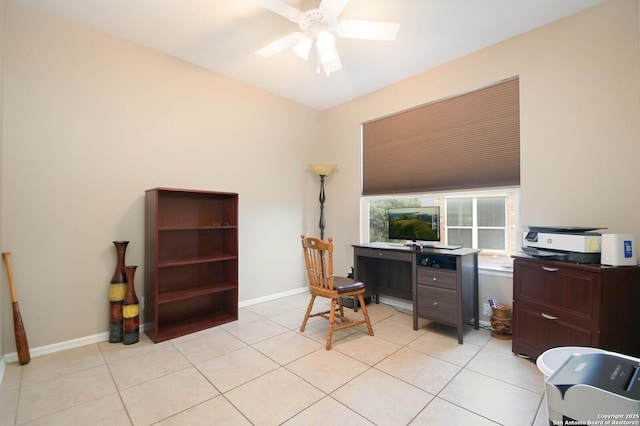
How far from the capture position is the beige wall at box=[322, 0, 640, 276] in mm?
2135

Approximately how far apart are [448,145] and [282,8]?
2180 mm

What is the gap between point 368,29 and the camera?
2104mm

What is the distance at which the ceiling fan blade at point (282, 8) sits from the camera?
6.20 feet

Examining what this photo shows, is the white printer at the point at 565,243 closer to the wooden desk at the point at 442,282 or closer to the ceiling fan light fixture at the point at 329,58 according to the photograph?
the wooden desk at the point at 442,282

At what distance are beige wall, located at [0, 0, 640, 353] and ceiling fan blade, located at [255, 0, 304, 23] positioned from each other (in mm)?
1628

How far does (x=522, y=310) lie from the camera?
2256 millimetres

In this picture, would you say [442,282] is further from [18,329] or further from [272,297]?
[18,329]

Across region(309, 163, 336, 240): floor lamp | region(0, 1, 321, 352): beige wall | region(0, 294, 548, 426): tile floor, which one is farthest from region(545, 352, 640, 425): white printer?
region(309, 163, 336, 240): floor lamp

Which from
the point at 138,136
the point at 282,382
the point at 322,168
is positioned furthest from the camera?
the point at 322,168

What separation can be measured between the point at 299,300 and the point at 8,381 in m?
2.65

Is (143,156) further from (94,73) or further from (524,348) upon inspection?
(524,348)

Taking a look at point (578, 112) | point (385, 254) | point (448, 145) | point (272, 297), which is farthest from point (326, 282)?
point (578, 112)

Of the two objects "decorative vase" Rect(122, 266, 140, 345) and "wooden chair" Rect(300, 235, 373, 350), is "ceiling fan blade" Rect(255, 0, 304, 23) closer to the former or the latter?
"wooden chair" Rect(300, 235, 373, 350)

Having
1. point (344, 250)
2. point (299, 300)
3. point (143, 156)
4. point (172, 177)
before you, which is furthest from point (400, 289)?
point (143, 156)
